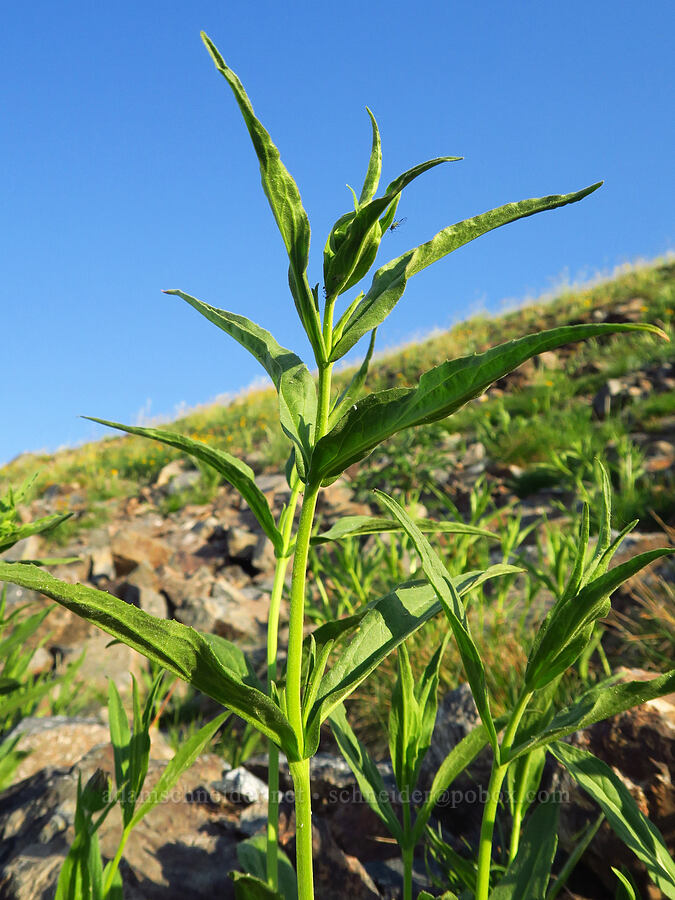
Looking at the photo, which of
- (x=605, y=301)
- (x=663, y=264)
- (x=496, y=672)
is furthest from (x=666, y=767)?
(x=663, y=264)

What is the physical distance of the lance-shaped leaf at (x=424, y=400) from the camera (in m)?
0.62

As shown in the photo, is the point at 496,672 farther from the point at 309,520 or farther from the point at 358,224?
the point at 358,224

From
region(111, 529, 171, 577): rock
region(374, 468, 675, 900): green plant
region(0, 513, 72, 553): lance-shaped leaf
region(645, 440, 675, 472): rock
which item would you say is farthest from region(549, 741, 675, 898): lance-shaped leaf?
region(111, 529, 171, 577): rock

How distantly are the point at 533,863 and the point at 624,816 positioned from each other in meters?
0.20

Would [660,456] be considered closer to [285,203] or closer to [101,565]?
[101,565]

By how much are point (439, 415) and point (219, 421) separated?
36.2 feet

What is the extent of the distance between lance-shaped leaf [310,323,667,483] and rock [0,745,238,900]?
1196mm

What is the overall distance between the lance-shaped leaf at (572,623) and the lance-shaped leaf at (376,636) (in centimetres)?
9

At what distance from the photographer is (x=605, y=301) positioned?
10.6m

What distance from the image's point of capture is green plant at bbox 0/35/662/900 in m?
0.65

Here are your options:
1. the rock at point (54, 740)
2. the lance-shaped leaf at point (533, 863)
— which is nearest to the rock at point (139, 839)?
the rock at point (54, 740)

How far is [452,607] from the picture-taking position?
2.36 ft

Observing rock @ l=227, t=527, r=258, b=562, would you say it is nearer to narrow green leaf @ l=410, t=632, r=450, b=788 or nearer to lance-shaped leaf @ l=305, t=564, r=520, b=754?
narrow green leaf @ l=410, t=632, r=450, b=788

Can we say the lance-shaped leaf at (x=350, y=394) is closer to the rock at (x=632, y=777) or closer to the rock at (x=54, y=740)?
the rock at (x=632, y=777)
